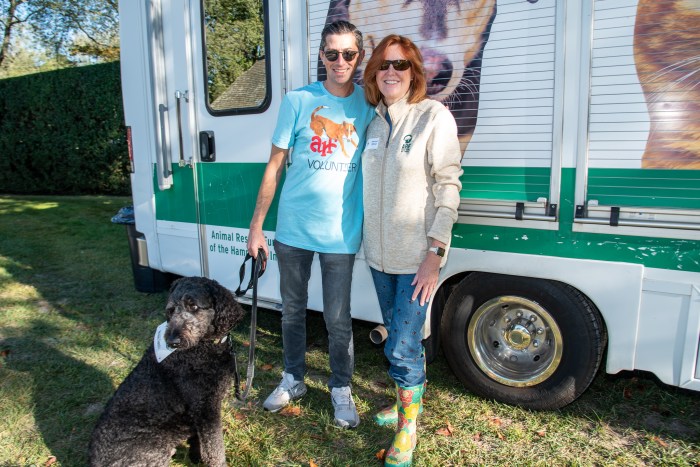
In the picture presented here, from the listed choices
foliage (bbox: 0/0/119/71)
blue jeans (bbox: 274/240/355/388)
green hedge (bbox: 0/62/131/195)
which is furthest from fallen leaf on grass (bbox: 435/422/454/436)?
foliage (bbox: 0/0/119/71)

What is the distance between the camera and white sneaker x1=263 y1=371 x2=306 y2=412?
Result: 10.5 feet

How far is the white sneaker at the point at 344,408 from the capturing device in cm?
304

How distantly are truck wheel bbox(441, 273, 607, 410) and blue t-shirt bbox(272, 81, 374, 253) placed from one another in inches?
33.5

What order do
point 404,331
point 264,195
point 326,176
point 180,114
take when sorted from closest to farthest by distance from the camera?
1. point 404,331
2. point 326,176
3. point 264,195
4. point 180,114

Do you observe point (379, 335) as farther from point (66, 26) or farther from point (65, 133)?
point (66, 26)

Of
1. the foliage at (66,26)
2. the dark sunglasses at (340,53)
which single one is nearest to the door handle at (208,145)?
the dark sunglasses at (340,53)

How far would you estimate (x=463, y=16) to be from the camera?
9.33 feet

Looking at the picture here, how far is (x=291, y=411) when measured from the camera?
3.23 m

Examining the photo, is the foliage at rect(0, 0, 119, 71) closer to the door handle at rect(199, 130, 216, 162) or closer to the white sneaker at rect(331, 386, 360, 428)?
the door handle at rect(199, 130, 216, 162)

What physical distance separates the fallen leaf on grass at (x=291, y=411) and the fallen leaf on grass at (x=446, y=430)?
2.72 ft

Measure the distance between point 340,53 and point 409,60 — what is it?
369mm

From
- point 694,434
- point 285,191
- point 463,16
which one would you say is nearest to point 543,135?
point 463,16

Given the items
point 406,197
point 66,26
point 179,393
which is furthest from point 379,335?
point 66,26

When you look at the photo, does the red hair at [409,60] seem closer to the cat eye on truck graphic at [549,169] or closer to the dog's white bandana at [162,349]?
the cat eye on truck graphic at [549,169]
